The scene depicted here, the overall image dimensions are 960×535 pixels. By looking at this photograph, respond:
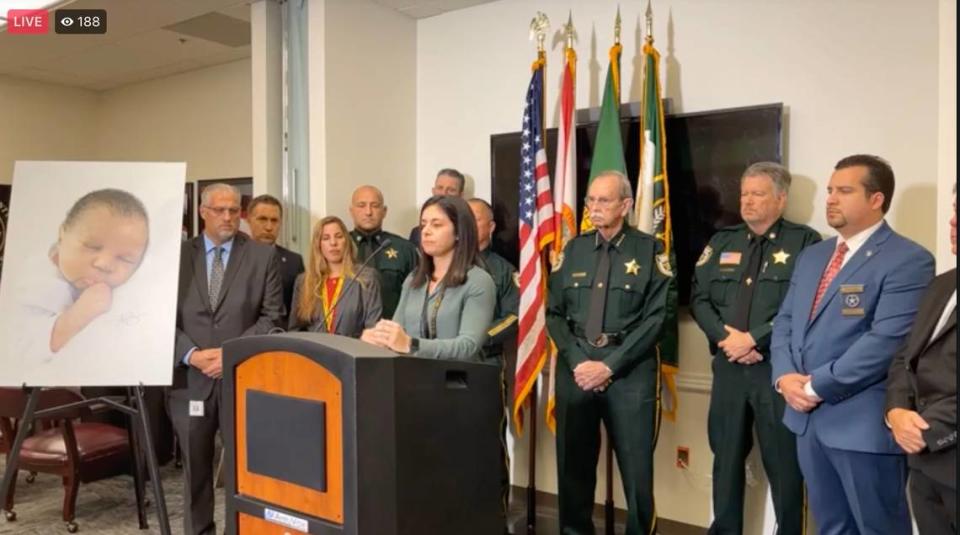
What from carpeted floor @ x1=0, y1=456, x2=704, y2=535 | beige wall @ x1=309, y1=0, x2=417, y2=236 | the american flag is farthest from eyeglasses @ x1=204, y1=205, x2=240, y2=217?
carpeted floor @ x1=0, y1=456, x2=704, y2=535

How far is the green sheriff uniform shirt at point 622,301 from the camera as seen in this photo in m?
2.72

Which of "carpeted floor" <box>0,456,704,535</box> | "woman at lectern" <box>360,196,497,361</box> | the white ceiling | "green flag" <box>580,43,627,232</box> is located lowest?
"carpeted floor" <box>0,456,704,535</box>

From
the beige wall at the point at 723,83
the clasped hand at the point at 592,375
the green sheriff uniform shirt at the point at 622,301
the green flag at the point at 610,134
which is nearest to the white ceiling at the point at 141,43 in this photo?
the beige wall at the point at 723,83

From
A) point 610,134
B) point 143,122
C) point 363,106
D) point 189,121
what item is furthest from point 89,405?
point 143,122

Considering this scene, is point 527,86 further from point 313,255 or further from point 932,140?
point 932,140

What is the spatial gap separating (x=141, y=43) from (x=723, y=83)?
13.6 feet

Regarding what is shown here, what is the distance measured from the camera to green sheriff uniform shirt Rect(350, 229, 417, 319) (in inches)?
140

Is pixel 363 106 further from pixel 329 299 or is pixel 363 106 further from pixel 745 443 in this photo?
pixel 745 443

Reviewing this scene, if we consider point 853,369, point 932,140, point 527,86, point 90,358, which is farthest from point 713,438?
point 90,358

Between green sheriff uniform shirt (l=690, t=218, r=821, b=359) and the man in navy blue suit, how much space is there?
27 cm

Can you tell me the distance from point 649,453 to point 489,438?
143 cm

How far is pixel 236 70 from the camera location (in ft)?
19.1

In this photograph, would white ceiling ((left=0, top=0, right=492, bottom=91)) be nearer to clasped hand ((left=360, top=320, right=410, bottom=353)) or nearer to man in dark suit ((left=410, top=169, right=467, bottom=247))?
man in dark suit ((left=410, top=169, right=467, bottom=247))

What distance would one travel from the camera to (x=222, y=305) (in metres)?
2.83
